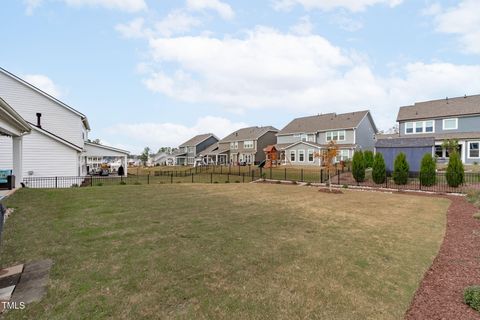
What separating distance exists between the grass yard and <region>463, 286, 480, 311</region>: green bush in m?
0.70

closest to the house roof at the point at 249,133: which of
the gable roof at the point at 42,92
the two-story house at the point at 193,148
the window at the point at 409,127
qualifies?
the two-story house at the point at 193,148

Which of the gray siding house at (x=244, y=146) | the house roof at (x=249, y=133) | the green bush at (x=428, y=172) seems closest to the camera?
the green bush at (x=428, y=172)

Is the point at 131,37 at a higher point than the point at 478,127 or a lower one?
higher

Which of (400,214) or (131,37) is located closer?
(400,214)

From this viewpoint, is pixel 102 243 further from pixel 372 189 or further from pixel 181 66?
pixel 181 66

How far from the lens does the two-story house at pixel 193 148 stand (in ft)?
211

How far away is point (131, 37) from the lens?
1752 centimetres

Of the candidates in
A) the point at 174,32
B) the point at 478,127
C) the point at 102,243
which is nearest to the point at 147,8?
the point at 174,32

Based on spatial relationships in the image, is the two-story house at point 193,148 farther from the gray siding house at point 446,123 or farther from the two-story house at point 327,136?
the gray siding house at point 446,123

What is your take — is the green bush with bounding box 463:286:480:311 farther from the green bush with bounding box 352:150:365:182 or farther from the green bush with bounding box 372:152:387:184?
the green bush with bounding box 352:150:365:182

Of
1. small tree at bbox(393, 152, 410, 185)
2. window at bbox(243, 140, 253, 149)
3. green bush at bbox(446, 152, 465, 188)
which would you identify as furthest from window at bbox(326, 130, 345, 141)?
green bush at bbox(446, 152, 465, 188)

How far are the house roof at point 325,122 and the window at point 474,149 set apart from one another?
12828 mm

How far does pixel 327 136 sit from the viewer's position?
132 ft

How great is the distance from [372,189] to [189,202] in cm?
1388
